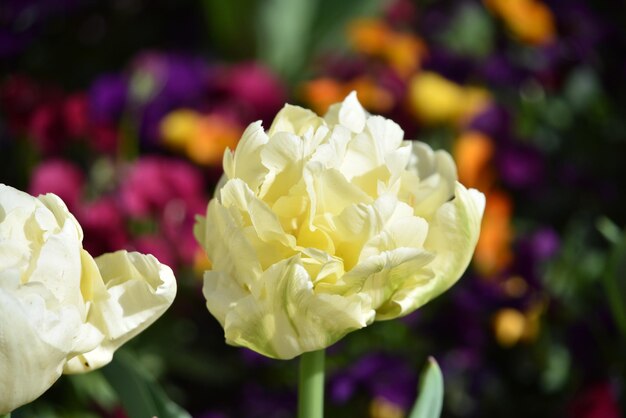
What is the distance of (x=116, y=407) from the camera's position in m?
0.99

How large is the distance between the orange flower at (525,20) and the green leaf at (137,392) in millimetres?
1270

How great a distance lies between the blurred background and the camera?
107cm

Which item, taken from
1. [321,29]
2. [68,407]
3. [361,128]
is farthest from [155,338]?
[321,29]

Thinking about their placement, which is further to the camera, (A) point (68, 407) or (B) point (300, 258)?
(A) point (68, 407)

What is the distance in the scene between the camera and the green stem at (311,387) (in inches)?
17.8

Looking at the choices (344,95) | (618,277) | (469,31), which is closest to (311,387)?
(618,277)

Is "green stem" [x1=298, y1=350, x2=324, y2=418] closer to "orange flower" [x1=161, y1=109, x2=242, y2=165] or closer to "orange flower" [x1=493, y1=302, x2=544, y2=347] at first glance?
"orange flower" [x1=493, y1=302, x2=544, y2=347]

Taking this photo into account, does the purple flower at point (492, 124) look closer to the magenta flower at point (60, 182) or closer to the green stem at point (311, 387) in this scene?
the magenta flower at point (60, 182)

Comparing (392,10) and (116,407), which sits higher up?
(116,407)

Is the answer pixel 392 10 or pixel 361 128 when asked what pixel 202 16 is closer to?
pixel 392 10

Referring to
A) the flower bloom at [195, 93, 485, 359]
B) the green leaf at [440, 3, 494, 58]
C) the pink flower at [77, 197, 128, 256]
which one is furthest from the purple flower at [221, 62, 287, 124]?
the flower bloom at [195, 93, 485, 359]

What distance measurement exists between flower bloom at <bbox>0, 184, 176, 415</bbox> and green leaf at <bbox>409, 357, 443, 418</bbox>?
0.13m

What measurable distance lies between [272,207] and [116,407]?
0.59 metres

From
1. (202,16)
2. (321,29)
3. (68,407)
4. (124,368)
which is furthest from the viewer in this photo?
(202,16)
